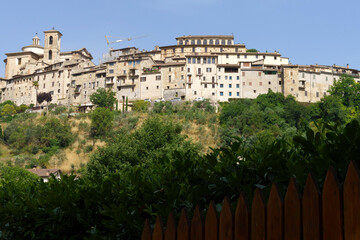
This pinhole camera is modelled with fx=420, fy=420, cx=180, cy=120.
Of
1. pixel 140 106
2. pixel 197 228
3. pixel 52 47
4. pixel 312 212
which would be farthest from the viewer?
pixel 52 47

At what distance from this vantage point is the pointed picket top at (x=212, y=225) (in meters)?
3.12

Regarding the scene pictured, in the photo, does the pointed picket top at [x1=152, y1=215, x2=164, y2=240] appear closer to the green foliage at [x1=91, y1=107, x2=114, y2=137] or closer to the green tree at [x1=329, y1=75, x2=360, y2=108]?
the green foliage at [x1=91, y1=107, x2=114, y2=137]

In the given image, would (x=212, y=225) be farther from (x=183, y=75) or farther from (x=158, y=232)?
(x=183, y=75)

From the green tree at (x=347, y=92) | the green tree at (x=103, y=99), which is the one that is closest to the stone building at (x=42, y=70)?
the green tree at (x=103, y=99)

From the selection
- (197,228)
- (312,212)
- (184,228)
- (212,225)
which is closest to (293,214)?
(312,212)

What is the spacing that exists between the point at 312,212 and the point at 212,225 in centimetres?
78

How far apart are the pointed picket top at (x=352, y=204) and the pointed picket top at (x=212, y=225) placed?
950 mm

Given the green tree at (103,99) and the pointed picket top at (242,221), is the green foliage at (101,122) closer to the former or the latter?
the green tree at (103,99)

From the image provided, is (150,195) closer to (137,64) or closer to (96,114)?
(96,114)

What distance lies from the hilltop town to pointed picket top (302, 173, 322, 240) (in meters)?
68.7

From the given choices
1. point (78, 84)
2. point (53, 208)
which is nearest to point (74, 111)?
point (78, 84)

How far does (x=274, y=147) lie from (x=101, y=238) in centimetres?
193

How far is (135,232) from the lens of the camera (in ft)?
13.5

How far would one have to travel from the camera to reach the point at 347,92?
70812 millimetres
